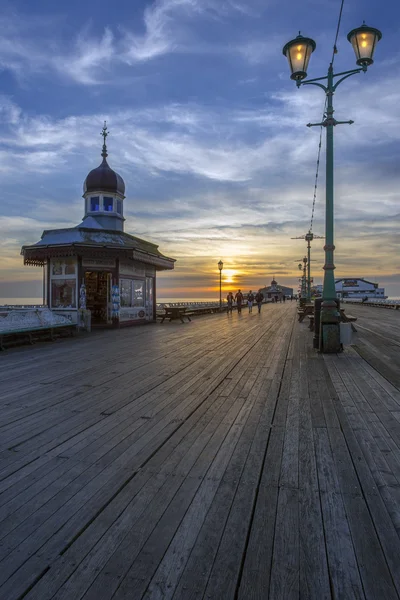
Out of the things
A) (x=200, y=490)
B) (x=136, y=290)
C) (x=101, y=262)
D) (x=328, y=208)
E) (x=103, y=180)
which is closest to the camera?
(x=200, y=490)

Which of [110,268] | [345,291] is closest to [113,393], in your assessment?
[110,268]

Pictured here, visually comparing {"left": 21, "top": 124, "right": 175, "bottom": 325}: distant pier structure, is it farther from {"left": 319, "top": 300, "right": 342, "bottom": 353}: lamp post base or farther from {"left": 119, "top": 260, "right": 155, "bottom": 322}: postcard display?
{"left": 319, "top": 300, "right": 342, "bottom": 353}: lamp post base

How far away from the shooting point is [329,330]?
8.41 meters

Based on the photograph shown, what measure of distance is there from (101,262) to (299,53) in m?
10.7

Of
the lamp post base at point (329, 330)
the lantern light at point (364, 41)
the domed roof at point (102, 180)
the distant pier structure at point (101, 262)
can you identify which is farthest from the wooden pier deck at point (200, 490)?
the domed roof at point (102, 180)

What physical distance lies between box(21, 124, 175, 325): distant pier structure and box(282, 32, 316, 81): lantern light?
927 cm

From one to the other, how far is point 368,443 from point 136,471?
6.81 ft

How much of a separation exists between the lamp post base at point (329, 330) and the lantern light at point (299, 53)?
190 inches

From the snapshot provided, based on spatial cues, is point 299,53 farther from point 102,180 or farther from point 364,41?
point 102,180

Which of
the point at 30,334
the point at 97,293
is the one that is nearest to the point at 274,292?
the point at 97,293

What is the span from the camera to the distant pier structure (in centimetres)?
1491

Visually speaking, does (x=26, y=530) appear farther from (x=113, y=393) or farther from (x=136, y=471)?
(x=113, y=393)

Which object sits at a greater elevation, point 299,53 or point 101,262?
point 299,53

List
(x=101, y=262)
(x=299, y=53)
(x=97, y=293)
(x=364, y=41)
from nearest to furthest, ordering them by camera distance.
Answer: (x=364, y=41), (x=299, y=53), (x=101, y=262), (x=97, y=293)
